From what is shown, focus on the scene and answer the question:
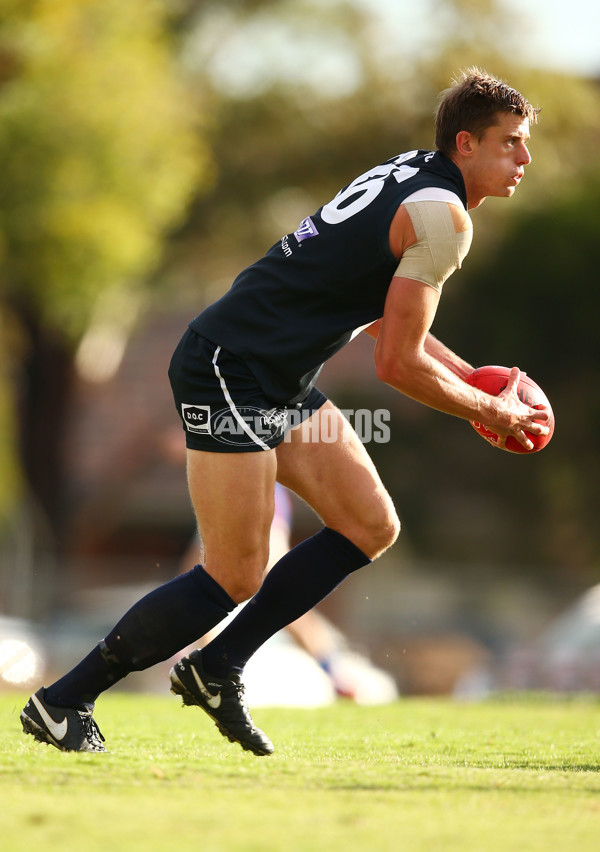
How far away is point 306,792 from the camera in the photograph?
11.1 ft

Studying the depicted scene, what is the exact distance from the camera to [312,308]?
419cm

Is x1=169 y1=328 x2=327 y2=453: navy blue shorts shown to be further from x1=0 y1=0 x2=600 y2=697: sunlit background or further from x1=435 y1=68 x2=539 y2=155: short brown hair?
x1=0 y1=0 x2=600 y2=697: sunlit background

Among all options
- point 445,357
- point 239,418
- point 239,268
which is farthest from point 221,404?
point 239,268

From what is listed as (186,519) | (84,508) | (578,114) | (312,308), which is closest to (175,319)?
(186,519)

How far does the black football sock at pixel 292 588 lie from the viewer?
4.38 metres

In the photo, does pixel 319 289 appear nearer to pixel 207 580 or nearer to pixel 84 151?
pixel 207 580

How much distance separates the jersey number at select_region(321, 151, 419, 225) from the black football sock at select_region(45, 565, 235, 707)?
4.11 ft

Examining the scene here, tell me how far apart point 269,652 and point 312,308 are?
7834mm

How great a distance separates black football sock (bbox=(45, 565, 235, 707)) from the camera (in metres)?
4.15

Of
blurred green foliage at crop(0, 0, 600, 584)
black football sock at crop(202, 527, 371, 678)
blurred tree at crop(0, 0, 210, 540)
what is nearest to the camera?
black football sock at crop(202, 527, 371, 678)

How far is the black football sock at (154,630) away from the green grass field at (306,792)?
23 centimetres

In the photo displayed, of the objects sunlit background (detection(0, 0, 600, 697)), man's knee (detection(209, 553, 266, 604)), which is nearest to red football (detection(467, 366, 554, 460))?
man's knee (detection(209, 553, 266, 604))

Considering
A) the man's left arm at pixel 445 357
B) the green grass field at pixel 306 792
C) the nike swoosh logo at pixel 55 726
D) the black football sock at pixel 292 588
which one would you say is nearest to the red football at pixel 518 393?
the man's left arm at pixel 445 357

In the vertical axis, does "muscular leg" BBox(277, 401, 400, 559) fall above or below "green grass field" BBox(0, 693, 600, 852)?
above
